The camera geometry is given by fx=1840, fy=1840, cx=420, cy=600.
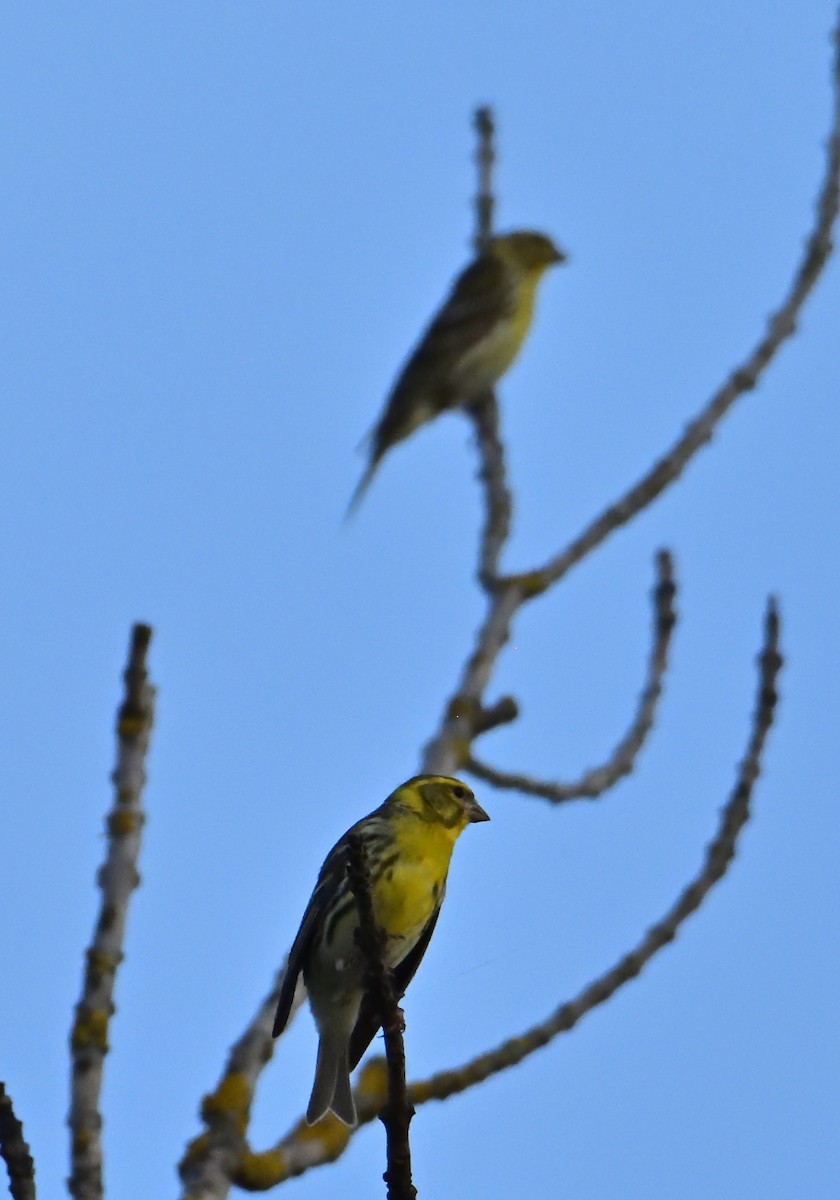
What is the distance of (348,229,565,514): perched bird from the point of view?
9742 millimetres

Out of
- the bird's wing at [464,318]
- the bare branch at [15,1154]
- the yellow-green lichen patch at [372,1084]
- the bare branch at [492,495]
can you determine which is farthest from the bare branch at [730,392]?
the bird's wing at [464,318]

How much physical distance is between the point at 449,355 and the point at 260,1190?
6.68 meters

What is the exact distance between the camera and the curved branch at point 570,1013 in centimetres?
394

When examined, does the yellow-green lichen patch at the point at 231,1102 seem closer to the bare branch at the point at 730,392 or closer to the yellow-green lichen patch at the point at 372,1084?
the yellow-green lichen patch at the point at 372,1084

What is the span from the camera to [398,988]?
471 centimetres

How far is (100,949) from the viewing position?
3666 millimetres

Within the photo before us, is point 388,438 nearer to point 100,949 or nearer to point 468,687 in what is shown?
point 468,687

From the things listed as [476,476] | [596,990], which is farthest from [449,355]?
[596,990]

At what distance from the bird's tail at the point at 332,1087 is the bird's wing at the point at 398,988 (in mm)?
59

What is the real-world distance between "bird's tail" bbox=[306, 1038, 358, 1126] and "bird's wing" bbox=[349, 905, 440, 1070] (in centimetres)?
6

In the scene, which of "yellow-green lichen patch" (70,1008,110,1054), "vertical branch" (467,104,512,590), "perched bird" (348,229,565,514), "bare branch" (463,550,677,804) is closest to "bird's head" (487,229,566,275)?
"perched bird" (348,229,565,514)

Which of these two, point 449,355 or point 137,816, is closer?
point 137,816

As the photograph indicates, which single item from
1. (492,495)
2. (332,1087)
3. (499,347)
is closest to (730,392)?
(492,495)

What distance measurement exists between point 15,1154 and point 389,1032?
74cm
